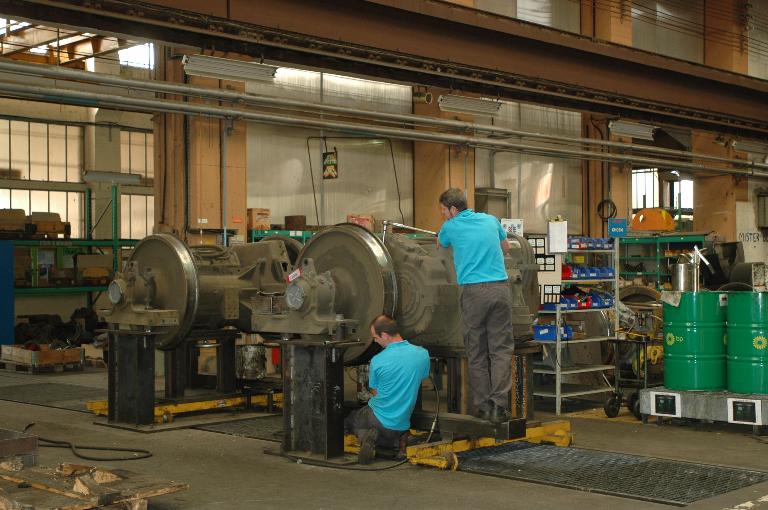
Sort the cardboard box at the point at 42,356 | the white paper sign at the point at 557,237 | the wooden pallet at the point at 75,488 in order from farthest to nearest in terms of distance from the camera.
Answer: the cardboard box at the point at 42,356 < the white paper sign at the point at 557,237 < the wooden pallet at the point at 75,488

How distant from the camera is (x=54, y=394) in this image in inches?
486

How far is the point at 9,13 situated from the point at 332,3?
4.13 meters

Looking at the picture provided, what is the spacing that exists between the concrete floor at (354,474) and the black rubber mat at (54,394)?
47.6 inches

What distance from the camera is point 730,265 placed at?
51.1 feet

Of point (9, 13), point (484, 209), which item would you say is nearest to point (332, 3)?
point (9, 13)

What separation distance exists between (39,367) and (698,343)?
10.0 metres

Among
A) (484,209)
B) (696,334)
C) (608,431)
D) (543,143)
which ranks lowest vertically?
(608,431)

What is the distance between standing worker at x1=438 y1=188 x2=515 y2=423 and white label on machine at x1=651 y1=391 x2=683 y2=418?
2736mm

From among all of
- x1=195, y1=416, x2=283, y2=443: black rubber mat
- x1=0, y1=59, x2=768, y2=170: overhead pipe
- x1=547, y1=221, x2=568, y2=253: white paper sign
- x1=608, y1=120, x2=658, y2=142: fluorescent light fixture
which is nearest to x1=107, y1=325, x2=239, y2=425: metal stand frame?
x1=195, y1=416, x2=283, y2=443: black rubber mat

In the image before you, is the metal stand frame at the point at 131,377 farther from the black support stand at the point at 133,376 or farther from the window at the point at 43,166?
the window at the point at 43,166

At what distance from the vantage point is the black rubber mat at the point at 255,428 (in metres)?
9.05

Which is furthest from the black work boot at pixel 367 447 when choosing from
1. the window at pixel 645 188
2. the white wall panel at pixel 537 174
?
the window at pixel 645 188

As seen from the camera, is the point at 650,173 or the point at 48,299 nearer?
the point at 48,299

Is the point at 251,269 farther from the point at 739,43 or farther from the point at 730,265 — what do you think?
the point at 739,43
